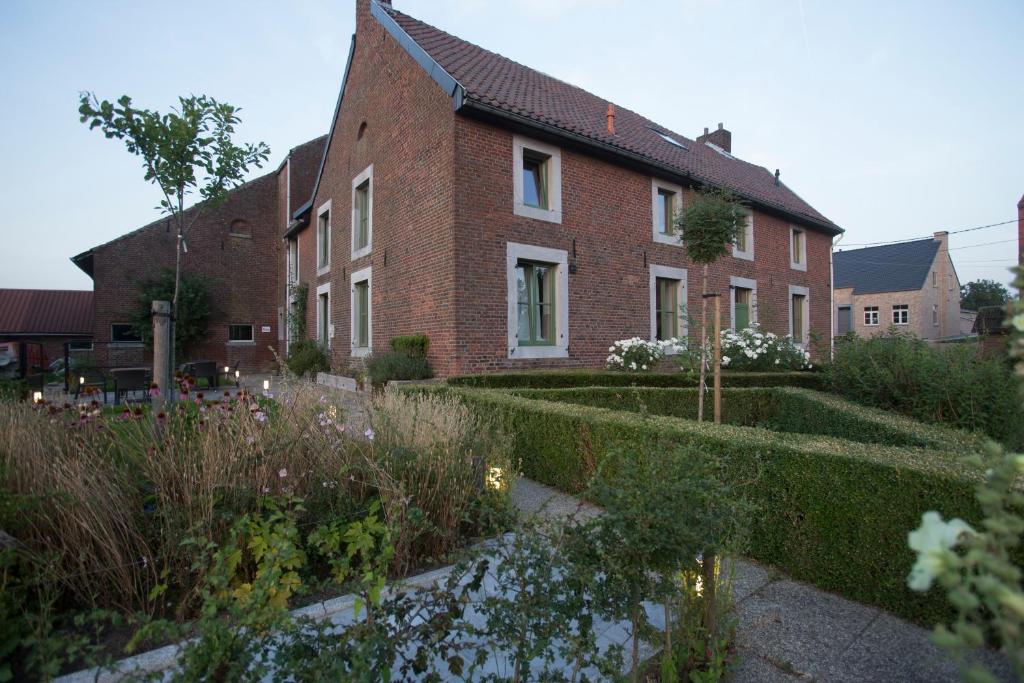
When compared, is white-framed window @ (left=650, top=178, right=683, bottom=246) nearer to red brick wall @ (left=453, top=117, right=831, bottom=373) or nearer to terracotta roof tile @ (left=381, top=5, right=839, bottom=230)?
red brick wall @ (left=453, top=117, right=831, bottom=373)

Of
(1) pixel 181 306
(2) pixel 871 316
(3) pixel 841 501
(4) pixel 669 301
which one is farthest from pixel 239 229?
(2) pixel 871 316

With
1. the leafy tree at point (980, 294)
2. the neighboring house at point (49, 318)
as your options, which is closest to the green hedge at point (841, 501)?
the neighboring house at point (49, 318)

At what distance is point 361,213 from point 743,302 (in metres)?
10.9

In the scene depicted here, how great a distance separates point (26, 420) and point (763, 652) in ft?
15.1

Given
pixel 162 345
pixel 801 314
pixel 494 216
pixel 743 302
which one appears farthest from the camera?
pixel 801 314

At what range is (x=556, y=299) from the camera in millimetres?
10258

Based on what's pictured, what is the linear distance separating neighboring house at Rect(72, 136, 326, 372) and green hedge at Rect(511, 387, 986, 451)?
49.5ft

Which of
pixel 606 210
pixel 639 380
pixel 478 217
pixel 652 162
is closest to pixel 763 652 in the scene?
pixel 639 380

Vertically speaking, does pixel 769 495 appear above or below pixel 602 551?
below

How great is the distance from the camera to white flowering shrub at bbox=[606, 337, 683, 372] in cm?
1042

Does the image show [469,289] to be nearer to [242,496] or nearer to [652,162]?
[652,162]

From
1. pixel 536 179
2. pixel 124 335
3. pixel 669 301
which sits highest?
pixel 536 179

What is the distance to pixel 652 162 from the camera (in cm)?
1159

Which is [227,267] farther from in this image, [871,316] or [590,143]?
[871,316]
